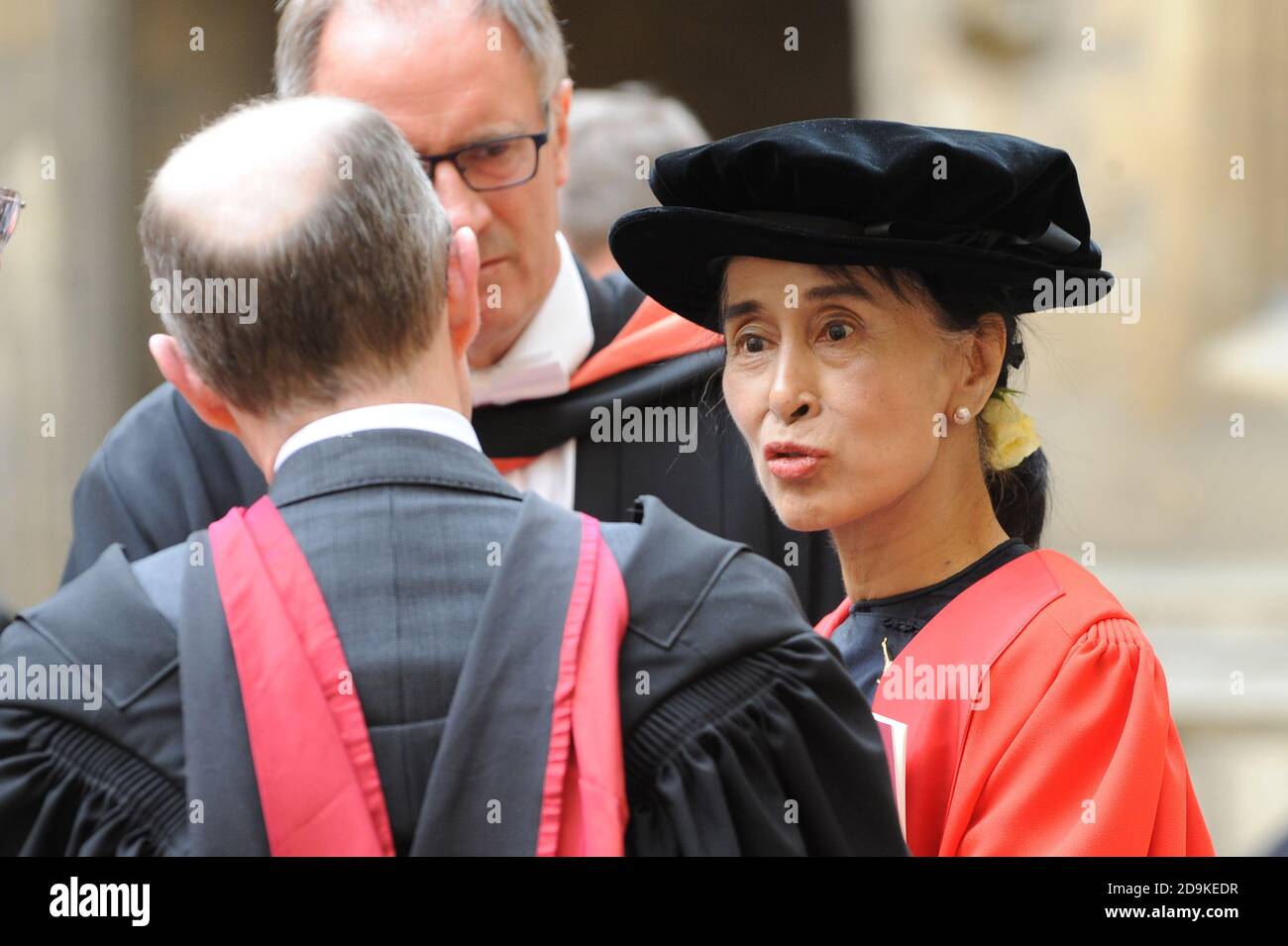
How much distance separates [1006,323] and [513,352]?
117cm

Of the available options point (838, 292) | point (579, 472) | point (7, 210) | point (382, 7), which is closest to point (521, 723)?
point (838, 292)

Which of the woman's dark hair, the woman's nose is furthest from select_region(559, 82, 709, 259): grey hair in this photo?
the woman's nose

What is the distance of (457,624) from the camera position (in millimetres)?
1890

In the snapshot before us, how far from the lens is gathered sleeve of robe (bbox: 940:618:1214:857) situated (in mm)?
2117

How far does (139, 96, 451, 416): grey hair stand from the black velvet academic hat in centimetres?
52

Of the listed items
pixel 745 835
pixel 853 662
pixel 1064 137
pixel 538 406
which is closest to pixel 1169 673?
pixel 1064 137

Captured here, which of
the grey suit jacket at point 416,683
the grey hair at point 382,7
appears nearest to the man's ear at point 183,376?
the grey suit jacket at point 416,683

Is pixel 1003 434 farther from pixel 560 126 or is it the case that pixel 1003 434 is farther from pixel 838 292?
pixel 560 126

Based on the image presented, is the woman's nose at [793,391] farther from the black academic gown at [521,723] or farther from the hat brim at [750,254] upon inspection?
the black academic gown at [521,723]

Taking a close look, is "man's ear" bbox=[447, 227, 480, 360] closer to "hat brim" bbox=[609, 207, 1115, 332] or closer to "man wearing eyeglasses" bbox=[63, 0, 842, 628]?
"hat brim" bbox=[609, 207, 1115, 332]

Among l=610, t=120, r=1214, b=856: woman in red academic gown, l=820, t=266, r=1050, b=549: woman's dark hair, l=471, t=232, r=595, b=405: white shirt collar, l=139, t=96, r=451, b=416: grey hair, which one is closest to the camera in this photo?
l=139, t=96, r=451, b=416: grey hair

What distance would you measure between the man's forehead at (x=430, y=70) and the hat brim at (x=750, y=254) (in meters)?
0.62

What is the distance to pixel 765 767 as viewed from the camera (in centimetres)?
192
